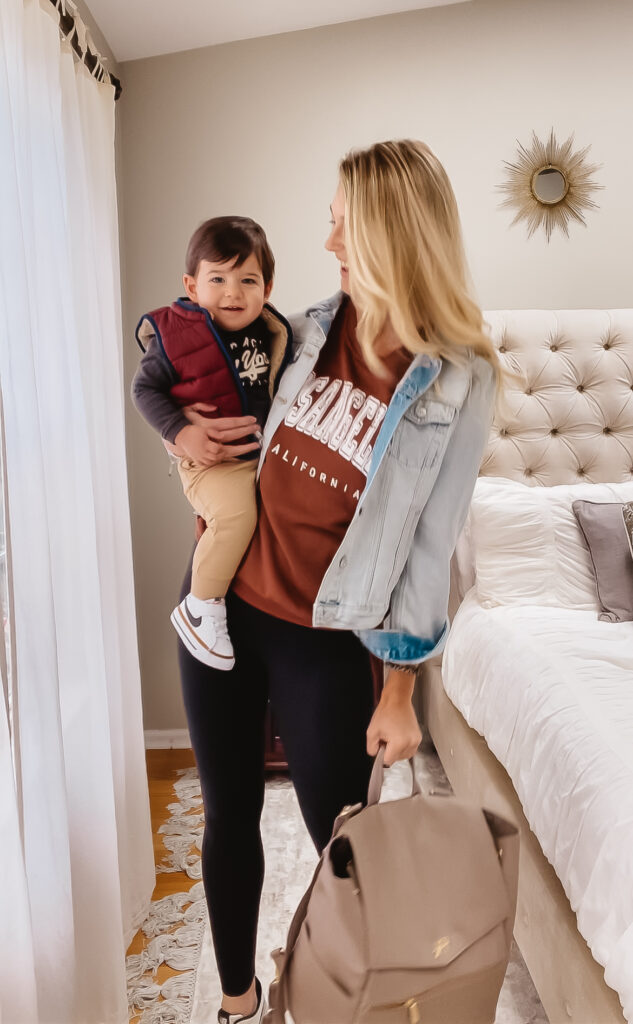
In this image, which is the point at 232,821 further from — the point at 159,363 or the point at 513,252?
the point at 513,252

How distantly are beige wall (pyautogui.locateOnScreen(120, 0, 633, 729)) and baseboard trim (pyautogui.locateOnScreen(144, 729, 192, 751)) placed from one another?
1.03m

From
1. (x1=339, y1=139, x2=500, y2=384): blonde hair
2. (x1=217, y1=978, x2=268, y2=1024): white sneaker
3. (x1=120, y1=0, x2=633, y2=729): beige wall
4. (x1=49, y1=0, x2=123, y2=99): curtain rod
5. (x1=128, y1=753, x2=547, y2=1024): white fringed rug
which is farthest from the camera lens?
(x1=120, y1=0, x2=633, y2=729): beige wall

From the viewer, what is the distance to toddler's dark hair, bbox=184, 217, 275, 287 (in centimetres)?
111

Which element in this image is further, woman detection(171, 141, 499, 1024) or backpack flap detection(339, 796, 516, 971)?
woman detection(171, 141, 499, 1024)

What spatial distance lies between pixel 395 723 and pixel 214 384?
21.5 inches

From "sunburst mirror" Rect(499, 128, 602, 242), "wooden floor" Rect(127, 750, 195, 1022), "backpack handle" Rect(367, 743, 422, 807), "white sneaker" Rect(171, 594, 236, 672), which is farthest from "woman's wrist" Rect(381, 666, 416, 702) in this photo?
"sunburst mirror" Rect(499, 128, 602, 242)

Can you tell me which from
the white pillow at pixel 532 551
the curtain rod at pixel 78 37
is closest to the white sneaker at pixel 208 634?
the white pillow at pixel 532 551

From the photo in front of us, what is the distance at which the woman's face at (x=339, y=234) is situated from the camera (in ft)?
3.43

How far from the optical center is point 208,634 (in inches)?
43.1

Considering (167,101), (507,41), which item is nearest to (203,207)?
(167,101)

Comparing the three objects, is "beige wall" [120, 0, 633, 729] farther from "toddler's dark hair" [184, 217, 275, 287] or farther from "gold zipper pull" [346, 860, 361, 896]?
"gold zipper pull" [346, 860, 361, 896]

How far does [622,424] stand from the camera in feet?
7.83

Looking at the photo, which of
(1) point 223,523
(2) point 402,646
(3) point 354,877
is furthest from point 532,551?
(3) point 354,877

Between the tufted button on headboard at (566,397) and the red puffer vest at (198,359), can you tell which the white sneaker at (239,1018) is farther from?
the tufted button on headboard at (566,397)
